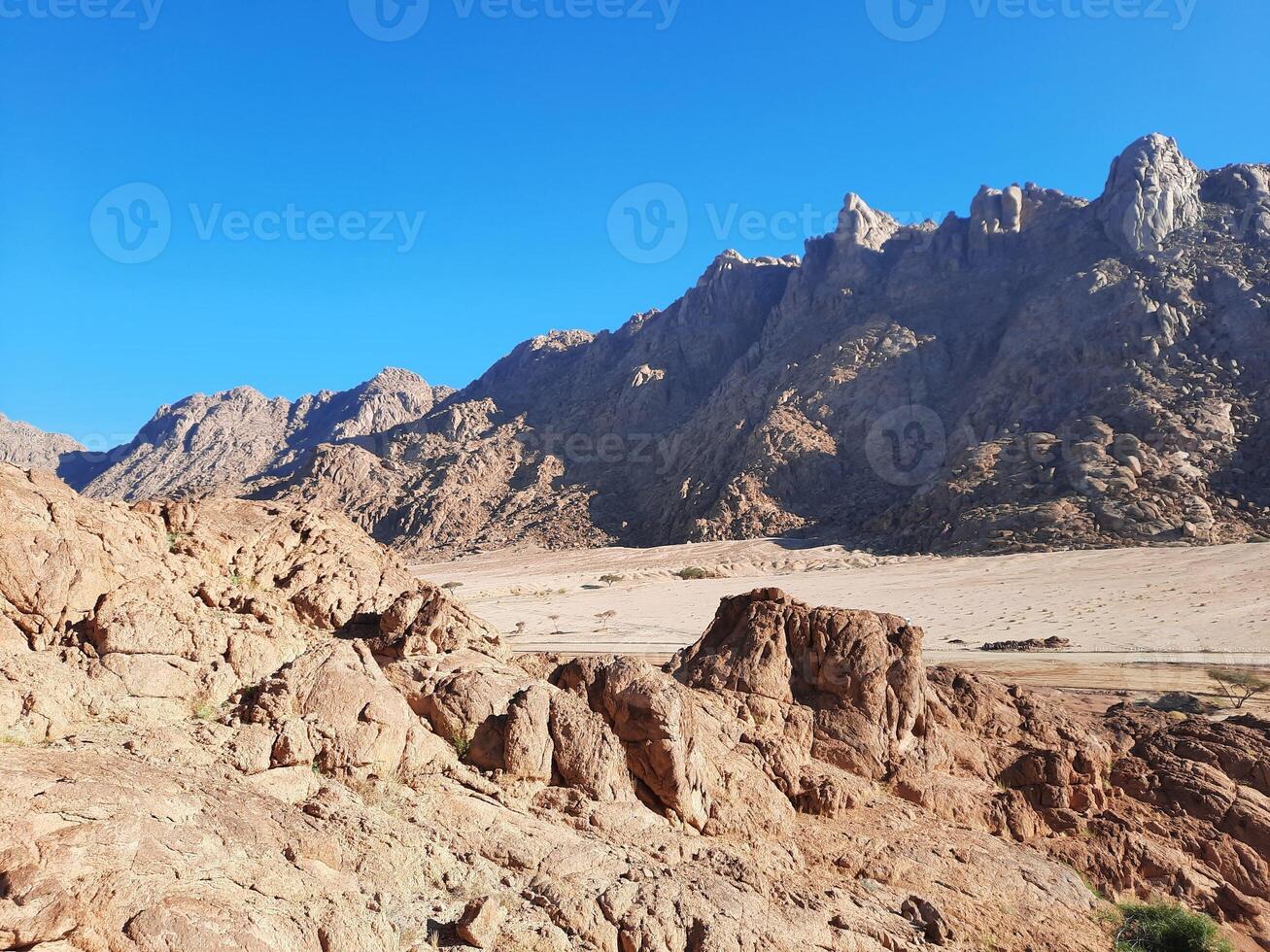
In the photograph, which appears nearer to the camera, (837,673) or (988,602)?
(837,673)

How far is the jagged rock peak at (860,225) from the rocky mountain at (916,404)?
0.27 metres

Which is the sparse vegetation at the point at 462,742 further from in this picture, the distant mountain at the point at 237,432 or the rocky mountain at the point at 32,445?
the rocky mountain at the point at 32,445

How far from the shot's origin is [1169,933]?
6523 mm

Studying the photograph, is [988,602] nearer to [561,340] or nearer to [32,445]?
[561,340]

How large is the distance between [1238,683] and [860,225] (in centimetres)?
6703

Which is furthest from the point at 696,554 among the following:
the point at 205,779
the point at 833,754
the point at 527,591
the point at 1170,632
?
the point at 205,779

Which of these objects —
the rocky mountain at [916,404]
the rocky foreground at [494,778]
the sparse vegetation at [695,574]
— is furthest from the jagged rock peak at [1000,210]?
the rocky foreground at [494,778]

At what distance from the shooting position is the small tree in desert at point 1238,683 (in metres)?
15.4

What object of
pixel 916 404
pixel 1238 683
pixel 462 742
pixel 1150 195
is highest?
pixel 1150 195

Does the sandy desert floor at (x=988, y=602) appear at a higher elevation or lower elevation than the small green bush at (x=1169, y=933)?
lower

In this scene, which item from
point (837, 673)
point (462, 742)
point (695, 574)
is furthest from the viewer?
point (695, 574)

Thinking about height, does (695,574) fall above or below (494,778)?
below

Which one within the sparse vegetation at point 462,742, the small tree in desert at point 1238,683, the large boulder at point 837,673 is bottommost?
the small tree in desert at point 1238,683

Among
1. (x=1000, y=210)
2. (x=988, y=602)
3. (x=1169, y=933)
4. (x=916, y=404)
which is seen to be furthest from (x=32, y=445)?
(x=1169, y=933)
